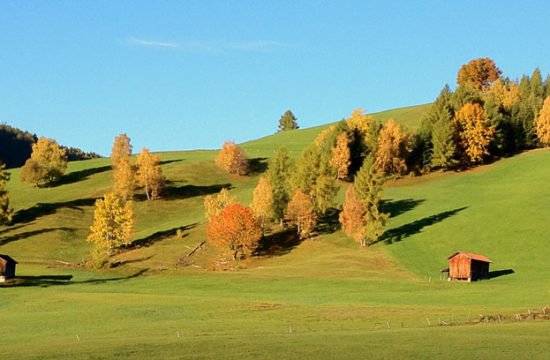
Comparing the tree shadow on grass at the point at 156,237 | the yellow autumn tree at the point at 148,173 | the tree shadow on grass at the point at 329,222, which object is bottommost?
the tree shadow on grass at the point at 156,237

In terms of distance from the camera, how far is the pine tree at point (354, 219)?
340ft

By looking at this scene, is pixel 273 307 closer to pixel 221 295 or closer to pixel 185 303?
pixel 185 303

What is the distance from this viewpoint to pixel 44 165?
527 ft

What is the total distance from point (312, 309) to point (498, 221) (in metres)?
53.7

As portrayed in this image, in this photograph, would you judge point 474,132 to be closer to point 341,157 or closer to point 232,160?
point 341,157

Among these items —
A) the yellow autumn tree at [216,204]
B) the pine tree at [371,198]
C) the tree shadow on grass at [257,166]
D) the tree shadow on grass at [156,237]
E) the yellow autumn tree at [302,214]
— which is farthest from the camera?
the tree shadow on grass at [257,166]

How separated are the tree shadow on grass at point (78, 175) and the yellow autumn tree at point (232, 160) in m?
29.1

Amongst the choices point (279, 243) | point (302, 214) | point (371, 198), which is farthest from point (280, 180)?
point (371, 198)

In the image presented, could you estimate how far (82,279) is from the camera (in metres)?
89.7

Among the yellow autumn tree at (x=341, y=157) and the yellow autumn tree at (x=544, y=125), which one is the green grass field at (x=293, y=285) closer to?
the yellow autumn tree at (x=544, y=125)

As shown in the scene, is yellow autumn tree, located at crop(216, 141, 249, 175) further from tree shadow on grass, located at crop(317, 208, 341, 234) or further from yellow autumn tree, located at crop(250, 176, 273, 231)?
yellow autumn tree, located at crop(250, 176, 273, 231)

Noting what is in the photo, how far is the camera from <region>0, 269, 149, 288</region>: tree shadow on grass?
83.9 m

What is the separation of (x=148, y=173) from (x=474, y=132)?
64.7 metres

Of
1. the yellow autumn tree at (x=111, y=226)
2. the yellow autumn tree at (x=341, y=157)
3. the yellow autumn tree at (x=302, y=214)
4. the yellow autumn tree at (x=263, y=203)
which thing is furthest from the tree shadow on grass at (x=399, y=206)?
the yellow autumn tree at (x=111, y=226)
